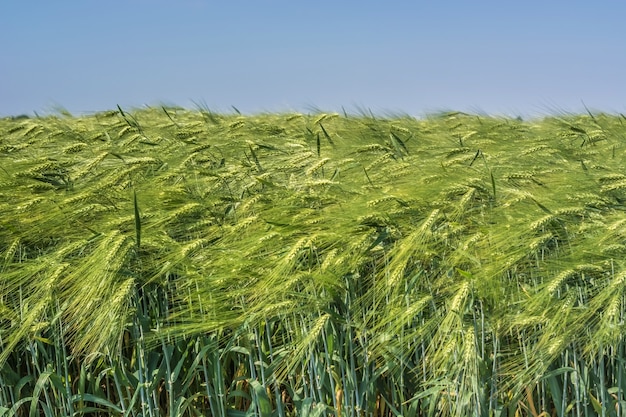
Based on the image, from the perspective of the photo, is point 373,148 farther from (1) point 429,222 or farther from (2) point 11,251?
(2) point 11,251

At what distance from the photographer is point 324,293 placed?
251 cm

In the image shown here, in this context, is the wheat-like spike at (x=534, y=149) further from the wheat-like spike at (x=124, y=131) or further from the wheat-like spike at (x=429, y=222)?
the wheat-like spike at (x=124, y=131)

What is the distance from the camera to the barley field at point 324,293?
2.39 meters

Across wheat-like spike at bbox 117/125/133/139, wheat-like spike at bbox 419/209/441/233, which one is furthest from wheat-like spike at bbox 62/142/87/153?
wheat-like spike at bbox 419/209/441/233

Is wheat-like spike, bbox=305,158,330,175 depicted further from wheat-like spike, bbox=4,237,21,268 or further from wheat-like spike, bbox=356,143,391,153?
wheat-like spike, bbox=4,237,21,268

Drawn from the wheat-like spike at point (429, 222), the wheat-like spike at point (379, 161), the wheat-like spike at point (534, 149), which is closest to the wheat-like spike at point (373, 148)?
the wheat-like spike at point (379, 161)

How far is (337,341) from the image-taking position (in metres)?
2.58

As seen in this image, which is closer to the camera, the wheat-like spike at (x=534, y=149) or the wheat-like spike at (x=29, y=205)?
the wheat-like spike at (x=29, y=205)

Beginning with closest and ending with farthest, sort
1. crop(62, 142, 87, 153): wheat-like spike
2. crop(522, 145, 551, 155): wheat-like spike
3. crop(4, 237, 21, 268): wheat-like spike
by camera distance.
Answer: crop(4, 237, 21, 268): wheat-like spike → crop(522, 145, 551, 155): wheat-like spike → crop(62, 142, 87, 153): wheat-like spike

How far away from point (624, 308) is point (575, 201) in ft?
1.30

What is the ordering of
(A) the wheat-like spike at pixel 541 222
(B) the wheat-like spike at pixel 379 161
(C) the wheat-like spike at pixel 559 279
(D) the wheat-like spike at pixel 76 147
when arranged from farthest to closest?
(D) the wheat-like spike at pixel 76 147, (B) the wheat-like spike at pixel 379 161, (A) the wheat-like spike at pixel 541 222, (C) the wheat-like spike at pixel 559 279

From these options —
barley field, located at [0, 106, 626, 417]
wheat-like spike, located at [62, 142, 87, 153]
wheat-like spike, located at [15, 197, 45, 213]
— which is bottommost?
barley field, located at [0, 106, 626, 417]

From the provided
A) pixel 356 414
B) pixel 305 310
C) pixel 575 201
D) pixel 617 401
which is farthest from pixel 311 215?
pixel 617 401

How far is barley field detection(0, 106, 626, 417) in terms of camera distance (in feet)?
7.84
